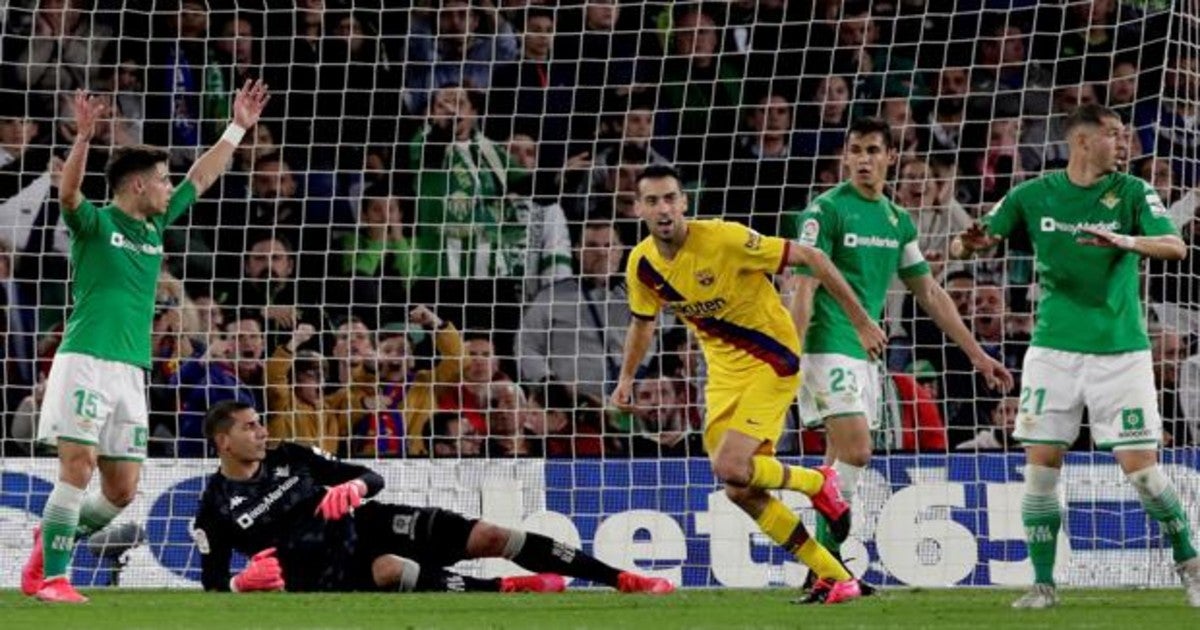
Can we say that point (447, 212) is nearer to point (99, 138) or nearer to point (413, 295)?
point (413, 295)

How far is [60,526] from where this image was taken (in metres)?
9.52

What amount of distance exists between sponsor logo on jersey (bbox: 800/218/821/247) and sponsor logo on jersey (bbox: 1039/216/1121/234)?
118 centimetres

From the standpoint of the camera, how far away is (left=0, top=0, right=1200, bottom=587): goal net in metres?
11.9

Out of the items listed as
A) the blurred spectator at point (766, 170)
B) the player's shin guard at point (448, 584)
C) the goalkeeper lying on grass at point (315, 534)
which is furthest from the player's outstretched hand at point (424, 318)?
the player's shin guard at point (448, 584)

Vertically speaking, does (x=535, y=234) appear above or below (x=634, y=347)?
above

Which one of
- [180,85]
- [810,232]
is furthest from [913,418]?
[180,85]

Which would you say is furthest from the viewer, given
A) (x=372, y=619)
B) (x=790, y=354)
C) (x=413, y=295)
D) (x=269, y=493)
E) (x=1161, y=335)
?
(x=413, y=295)

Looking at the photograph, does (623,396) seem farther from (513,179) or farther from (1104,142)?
(513,179)

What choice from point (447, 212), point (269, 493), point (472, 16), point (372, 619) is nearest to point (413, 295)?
point (447, 212)

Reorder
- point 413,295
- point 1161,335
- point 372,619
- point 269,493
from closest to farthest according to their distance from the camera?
1. point 372,619
2. point 269,493
3. point 1161,335
4. point 413,295

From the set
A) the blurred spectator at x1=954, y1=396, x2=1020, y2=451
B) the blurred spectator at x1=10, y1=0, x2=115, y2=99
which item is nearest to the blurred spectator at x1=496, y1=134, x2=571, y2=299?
the blurred spectator at x1=954, y1=396, x2=1020, y2=451

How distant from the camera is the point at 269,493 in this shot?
10.6 meters

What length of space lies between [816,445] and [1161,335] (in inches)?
83.0

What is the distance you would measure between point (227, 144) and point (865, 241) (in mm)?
2953
